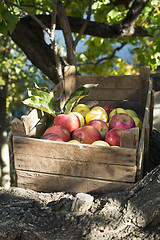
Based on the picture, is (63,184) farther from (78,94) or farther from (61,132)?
(78,94)

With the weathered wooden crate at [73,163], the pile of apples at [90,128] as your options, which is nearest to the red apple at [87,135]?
the pile of apples at [90,128]

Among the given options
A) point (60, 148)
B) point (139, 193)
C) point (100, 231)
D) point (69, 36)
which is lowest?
point (100, 231)

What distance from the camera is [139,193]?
1.37 m

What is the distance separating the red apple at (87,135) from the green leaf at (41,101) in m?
0.29

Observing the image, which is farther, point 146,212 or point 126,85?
point 126,85

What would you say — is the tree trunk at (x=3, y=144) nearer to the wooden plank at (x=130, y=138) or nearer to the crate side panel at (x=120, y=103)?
the crate side panel at (x=120, y=103)

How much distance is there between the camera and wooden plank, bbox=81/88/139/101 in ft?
9.20

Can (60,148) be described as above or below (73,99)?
below

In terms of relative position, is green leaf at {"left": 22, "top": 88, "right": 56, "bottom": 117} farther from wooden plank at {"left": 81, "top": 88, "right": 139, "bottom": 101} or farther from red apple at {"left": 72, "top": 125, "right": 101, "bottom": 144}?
wooden plank at {"left": 81, "top": 88, "right": 139, "bottom": 101}

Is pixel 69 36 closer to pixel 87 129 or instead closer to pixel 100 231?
pixel 87 129

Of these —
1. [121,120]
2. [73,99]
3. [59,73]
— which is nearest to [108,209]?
[121,120]

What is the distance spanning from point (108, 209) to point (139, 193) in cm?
16

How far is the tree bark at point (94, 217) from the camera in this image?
4.16ft

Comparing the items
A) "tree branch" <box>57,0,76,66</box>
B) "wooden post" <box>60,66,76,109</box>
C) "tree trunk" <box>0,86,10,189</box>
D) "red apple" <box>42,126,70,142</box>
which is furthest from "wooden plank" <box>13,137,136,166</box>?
"tree trunk" <box>0,86,10,189</box>
